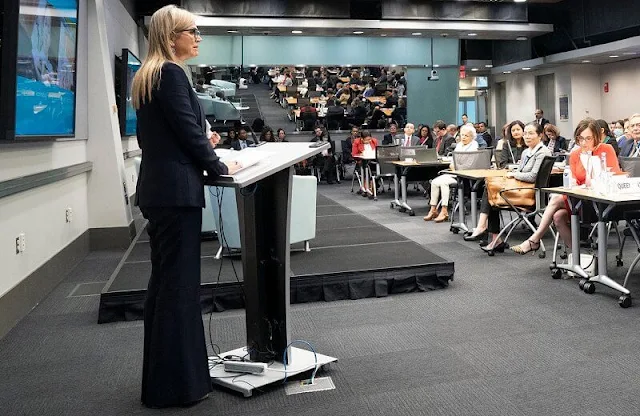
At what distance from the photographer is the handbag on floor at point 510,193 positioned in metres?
6.22

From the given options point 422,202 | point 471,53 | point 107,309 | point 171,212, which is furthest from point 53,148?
point 471,53

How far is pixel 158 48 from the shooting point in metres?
2.63

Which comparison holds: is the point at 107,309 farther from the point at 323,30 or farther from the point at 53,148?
the point at 323,30

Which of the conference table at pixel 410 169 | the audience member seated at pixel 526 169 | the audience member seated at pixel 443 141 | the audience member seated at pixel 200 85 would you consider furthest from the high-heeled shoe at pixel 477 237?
the audience member seated at pixel 200 85

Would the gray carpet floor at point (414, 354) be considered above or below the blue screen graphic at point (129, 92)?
below

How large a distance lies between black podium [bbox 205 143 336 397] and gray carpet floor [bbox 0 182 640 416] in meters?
0.14

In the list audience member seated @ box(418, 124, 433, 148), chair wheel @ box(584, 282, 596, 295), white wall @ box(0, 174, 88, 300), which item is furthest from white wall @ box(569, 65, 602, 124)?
white wall @ box(0, 174, 88, 300)

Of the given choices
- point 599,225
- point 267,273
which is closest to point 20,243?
point 267,273

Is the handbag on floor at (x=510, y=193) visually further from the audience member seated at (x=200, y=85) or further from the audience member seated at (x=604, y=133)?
the audience member seated at (x=200, y=85)

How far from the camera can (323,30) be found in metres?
12.7

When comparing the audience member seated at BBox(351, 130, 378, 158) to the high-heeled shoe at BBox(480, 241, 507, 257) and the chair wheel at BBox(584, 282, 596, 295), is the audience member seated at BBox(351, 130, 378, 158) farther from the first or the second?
the chair wheel at BBox(584, 282, 596, 295)

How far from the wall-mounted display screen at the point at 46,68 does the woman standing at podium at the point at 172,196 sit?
1.82 m

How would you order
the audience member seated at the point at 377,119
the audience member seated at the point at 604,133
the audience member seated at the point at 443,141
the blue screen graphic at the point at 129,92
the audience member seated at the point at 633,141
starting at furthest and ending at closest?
the audience member seated at the point at 377,119 → the audience member seated at the point at 443,141 → the blue screen graphic at the point at 129,92 → the audience member seated at the point at 633,141 → the audience member seated at the point at 604,133

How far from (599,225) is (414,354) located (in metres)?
1.94
